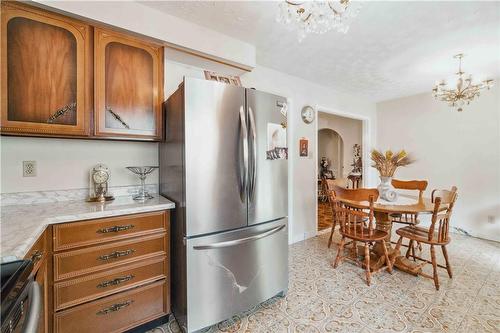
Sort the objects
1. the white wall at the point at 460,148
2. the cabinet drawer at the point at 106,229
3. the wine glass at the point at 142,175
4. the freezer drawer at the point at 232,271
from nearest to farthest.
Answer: the cabinet drawer at the point at 106,229 → the freezer drawer at the point at 232,271 → the wine glass at the point at 142,175 → the white wall at the point at 460,148

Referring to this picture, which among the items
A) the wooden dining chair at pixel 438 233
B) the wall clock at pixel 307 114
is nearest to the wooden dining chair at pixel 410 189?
the wooden dining chair at pixel 438 233

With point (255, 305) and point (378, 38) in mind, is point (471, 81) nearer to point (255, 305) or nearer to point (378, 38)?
point (378, 38)

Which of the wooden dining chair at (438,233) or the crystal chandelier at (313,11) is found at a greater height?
the crystal chandelier at (313,11)

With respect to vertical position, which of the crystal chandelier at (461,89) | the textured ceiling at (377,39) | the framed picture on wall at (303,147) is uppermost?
the textured ceiling at (377,39)

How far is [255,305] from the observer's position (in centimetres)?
179

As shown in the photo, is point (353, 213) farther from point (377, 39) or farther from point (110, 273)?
point (110, 273)

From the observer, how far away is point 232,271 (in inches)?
65.4

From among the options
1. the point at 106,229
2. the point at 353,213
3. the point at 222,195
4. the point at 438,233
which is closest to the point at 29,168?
the point at 106,229

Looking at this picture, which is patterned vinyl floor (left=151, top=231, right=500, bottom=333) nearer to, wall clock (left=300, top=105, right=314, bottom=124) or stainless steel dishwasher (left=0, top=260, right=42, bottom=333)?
stainless steel dishwasher (left=0, top=260, right=42, bottom=333)

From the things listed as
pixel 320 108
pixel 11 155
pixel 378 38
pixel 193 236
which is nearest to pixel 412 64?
pixel 378 38

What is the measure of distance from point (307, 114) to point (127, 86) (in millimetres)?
2589

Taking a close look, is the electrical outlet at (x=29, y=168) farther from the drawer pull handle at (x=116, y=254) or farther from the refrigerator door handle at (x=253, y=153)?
the refrigerator door handle at (x=253, y=153)

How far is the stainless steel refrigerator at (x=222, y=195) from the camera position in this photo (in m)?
1.52

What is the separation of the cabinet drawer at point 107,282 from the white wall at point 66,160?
81cm
